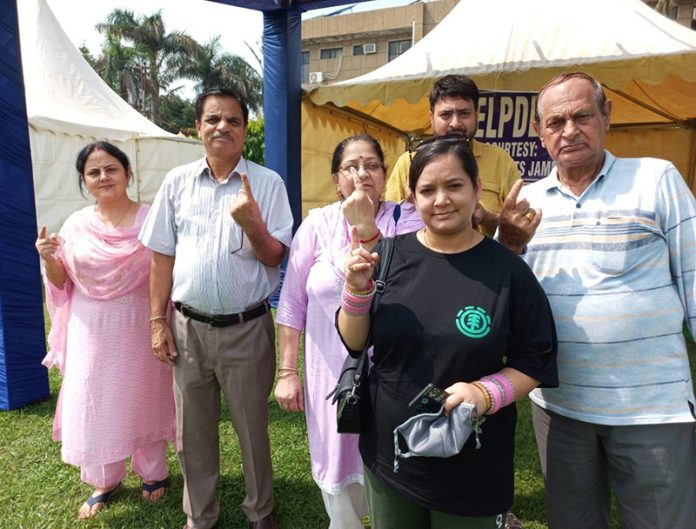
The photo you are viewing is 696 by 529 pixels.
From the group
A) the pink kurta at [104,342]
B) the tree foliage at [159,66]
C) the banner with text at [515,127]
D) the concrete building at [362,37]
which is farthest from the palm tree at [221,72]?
the pink kurta at [104,342]

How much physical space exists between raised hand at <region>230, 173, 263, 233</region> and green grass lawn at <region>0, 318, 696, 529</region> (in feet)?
A: 4.98

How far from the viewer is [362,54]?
1145 inches

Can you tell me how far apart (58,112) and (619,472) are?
1040 centimetres

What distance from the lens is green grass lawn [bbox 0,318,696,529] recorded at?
241 cm

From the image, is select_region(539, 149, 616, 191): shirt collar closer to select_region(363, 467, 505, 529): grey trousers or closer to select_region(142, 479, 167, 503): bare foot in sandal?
select_region(363, 467, 505, 529): grey trousers

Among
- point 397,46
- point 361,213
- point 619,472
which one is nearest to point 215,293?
point 361,213

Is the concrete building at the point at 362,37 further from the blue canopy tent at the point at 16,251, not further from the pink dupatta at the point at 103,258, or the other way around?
the pink dupatta at the point at 103,258

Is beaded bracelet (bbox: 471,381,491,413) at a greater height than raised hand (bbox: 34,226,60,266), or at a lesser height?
lesser

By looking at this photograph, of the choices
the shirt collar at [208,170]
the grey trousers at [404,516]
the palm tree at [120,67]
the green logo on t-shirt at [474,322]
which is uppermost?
the palm tree at [120,67]

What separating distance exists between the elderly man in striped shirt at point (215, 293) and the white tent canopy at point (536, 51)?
2.77 m

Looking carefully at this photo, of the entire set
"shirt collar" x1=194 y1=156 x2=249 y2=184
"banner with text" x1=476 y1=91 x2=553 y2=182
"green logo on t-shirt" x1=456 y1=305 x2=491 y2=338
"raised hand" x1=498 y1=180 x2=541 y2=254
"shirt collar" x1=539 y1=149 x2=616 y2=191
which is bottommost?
"green logo on t-shirt" x1=456 y1=305 x2=491 y2=338

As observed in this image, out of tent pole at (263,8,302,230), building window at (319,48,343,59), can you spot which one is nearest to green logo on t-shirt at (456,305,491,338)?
tent pole at (263,8,302,230)

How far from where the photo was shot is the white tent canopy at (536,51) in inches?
153

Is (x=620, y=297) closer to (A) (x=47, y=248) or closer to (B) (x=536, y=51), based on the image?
(A) (x=47, y=248)
